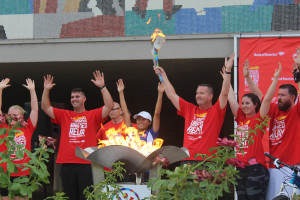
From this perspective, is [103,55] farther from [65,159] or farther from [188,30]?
[65,159]

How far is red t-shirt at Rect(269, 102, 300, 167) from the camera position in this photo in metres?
5.04

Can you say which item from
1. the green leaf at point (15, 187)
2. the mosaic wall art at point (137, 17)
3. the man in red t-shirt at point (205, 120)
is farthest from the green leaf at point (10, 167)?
the mosaic wall art at point (137, 17)

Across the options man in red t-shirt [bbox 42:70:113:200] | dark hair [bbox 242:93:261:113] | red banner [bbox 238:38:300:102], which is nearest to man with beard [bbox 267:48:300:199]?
dark hair [bbox 242:93:261:113]

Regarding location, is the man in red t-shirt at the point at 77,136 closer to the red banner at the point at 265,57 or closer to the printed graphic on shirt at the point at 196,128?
the printed graphic on shirt at the point at 196,128

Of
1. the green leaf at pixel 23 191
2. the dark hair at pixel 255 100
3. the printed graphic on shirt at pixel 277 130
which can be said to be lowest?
the green leaf at pixel 23 191

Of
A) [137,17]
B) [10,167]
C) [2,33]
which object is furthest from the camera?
[2,33]

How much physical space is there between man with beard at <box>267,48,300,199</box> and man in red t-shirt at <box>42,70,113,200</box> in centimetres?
207

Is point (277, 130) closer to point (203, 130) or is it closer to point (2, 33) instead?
point (203, 130)

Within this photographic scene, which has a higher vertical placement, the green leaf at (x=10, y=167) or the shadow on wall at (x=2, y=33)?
the shadow on wall at (x=2, y=33)

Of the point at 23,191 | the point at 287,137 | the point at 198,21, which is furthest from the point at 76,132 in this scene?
the point at 23,191

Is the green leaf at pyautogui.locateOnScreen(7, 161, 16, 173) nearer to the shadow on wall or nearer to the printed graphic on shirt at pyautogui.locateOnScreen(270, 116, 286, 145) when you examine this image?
the printed graphic on shirt at pyautogui.locateOnScreen(270, 116, 286, 145)

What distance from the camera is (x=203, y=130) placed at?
5395 mm

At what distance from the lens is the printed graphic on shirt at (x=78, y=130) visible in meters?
6.05

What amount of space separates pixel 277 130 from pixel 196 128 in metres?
0.90
